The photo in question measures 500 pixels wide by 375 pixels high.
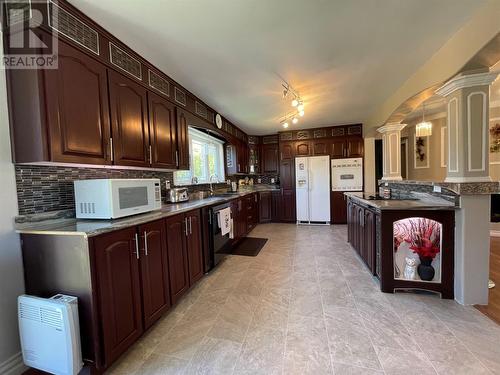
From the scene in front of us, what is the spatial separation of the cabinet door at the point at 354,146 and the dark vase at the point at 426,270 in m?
3.42

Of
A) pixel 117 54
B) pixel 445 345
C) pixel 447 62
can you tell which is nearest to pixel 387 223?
pixel 445 345

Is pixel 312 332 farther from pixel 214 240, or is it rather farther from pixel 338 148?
pixel 338 148

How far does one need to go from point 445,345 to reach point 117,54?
3.36 meters

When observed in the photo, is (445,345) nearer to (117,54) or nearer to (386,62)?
(386,62)

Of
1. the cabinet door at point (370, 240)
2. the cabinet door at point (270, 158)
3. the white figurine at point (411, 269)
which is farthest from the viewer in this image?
the cabinet door at point (270, 158)

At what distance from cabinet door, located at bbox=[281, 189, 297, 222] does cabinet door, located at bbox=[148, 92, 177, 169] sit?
11.7 ft

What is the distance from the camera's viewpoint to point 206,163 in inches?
171

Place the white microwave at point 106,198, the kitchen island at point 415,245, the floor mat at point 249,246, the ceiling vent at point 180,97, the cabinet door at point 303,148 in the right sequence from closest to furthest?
1. the white microwave at point 106,198
2. the kitchen island at point 415,245
3. the ceiling vent at point 180,97
4. the floor mat at point 249,246
5. the cabinet door at point 303,148

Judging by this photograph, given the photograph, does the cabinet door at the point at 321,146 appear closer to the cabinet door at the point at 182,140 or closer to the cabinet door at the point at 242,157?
the cabinet door at the point at 242,157

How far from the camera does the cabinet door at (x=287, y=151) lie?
5.68 m

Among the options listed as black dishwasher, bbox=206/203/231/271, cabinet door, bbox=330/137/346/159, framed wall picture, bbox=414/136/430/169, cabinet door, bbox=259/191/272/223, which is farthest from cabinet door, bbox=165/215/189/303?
framed wall picture, bbox=414/136/430/169

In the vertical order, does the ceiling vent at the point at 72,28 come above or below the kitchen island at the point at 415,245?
above

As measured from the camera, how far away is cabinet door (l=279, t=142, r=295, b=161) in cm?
568

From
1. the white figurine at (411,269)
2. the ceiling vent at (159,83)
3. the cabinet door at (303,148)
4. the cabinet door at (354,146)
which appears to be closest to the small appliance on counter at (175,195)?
the ceiling vent at (159,83)
